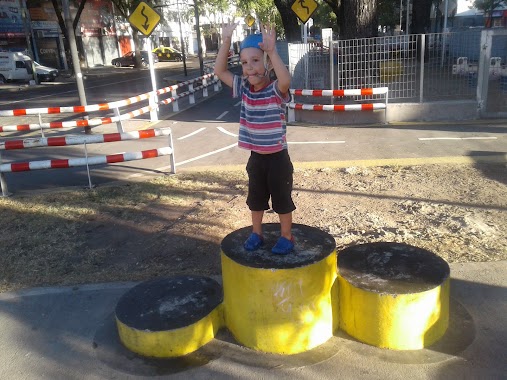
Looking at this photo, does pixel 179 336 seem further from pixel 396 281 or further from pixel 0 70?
pixel 0 70

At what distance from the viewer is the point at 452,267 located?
4699 millimetres

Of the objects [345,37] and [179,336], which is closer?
[179,336]

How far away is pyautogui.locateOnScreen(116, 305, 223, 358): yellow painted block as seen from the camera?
360 cm

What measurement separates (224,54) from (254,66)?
34 centimetres

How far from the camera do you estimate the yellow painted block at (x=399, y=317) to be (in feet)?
11.4

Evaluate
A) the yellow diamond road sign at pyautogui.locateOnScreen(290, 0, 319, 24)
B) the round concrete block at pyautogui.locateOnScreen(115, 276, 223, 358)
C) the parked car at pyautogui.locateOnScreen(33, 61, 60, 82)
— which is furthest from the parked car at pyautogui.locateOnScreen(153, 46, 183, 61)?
the round concrete block at pyautogui.locateOnScreen(115, 276, 223, 358)

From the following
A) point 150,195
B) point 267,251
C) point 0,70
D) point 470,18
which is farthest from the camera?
point 470,18

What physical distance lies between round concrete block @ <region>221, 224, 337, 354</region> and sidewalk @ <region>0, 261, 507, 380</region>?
0.34 ft

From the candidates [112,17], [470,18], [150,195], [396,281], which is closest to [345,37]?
[150,195]

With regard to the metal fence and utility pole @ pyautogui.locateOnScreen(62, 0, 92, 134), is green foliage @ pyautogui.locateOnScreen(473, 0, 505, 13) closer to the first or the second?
the metal fence

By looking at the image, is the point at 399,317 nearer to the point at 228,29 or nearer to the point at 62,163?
the point at 228,29

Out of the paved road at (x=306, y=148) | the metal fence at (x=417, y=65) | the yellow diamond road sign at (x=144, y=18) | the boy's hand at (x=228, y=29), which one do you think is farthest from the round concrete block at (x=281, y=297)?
the yellow diamond road sign at (x=144, y=18)

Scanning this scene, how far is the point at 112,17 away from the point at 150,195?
2074 inches

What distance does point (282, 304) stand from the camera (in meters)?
3.51
